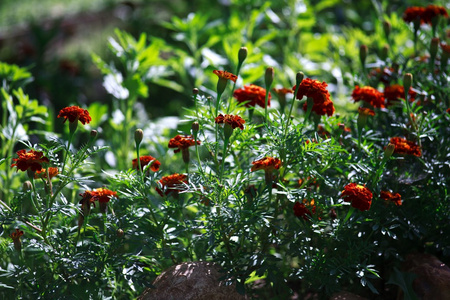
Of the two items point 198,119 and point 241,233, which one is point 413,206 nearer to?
point 241,233

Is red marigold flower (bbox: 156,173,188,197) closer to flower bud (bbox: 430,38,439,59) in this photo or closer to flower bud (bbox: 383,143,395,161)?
flower bud (bbox: 383,143,395,161)

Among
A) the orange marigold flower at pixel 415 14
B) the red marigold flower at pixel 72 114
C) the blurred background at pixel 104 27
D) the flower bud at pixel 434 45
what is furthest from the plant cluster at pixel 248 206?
the blurred background at pixel 104 27

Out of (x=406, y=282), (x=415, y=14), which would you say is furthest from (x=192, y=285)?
(x=415, y=14)

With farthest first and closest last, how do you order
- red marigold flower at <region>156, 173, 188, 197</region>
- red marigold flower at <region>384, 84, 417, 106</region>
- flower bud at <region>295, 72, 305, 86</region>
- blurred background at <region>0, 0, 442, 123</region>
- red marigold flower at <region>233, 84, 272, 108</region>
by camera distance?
blurred background at <region>0, 0, 442, 123</region> < red marigold flower at <region>384, 84, 417, 106</region> < red marigold flower at <region>233, 84, 272, 108</region> < red marigold flower at <region>156, 173, 188, 197</region> < flower bud at <region>295, 72, 305, 86</region>

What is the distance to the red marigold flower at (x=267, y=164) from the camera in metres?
1.79

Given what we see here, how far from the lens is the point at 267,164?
5.89 ft

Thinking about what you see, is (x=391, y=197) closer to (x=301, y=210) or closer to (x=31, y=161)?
(x=301, y=210)

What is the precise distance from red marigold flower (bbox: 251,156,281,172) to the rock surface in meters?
0.43

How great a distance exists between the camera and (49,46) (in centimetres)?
501

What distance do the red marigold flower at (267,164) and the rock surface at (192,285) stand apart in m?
0.43

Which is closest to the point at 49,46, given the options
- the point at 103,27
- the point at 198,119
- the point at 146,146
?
the point at 103,27

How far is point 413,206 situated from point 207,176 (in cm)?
88

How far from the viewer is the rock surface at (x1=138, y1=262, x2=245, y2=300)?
181 centimetres

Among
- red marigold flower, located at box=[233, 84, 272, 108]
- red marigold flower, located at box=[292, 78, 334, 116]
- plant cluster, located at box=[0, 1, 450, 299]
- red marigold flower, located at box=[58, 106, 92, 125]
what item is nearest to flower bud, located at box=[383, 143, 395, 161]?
plant cluster, located at box=[0, 1, 450, 299]
